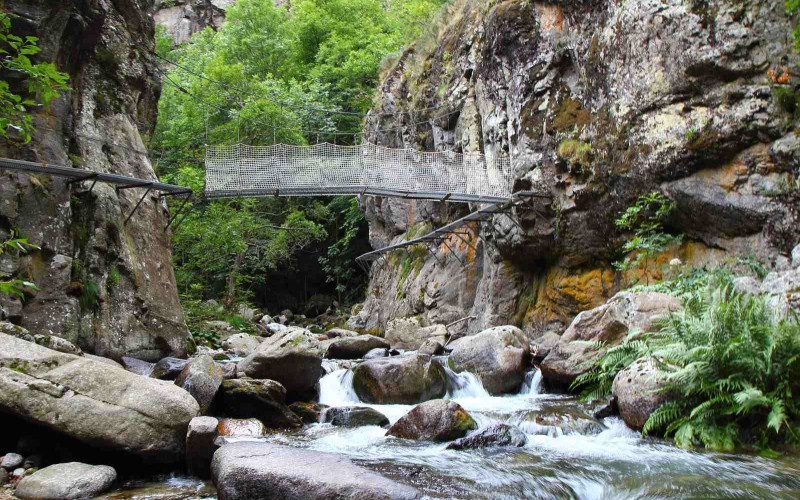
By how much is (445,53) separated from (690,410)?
49.0 feet

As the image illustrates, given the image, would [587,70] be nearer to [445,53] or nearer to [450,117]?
[450,117]

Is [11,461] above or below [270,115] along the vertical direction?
below

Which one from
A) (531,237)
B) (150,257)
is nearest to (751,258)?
(531,237)

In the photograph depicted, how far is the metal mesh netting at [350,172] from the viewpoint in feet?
44.2

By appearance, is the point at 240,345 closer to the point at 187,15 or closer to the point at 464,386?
the point at 464,386

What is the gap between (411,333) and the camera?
15.5 metres

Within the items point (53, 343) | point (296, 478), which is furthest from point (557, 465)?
point (53, 343)

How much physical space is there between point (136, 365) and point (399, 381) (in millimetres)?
4206

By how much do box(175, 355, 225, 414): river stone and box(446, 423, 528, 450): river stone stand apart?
2.85m

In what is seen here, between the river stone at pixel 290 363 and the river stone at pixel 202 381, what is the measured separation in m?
0.77

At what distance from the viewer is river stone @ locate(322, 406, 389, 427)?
703cm

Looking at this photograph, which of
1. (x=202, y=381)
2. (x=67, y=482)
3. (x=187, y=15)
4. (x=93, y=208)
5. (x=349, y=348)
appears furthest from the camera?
(x=187, y=15)

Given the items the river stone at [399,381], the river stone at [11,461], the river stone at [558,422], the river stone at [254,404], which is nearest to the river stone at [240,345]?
the river stone at [399,381]

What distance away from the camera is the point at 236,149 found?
14.4 m
